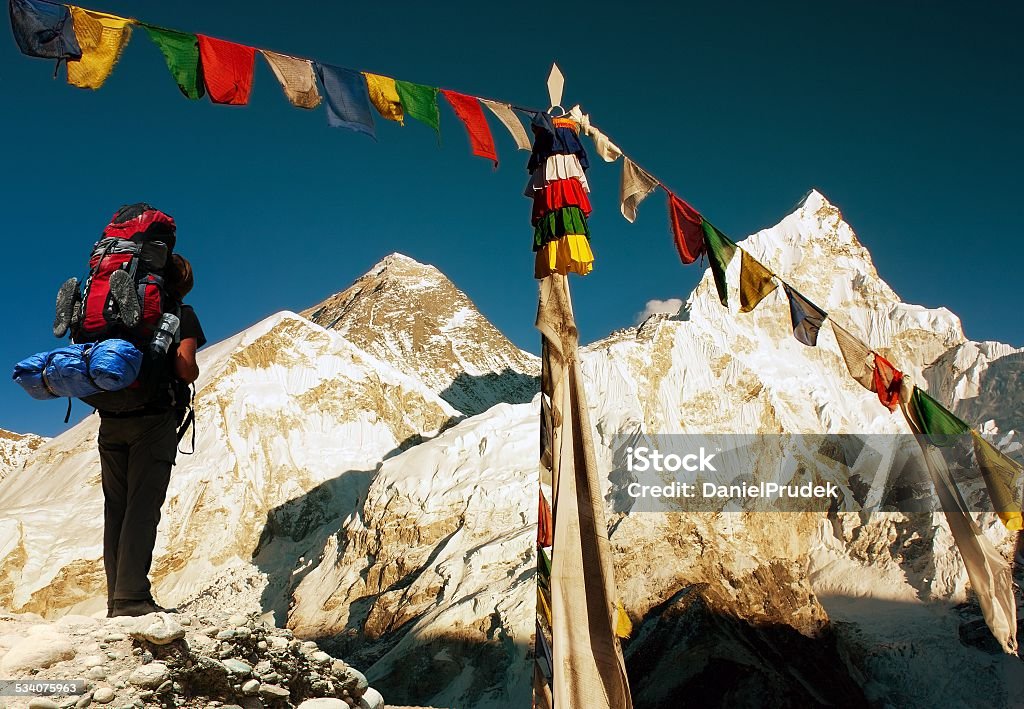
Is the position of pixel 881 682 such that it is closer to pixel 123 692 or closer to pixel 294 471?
pixel 294 471

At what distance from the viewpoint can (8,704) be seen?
3250 mm

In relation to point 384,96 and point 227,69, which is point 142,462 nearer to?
point 227,69

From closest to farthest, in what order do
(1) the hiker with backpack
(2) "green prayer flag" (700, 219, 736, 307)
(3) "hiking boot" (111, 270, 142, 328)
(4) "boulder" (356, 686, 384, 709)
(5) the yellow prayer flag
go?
(1) the hiker with backpack
(3) "hiking boot" (111, 270, 142, 328)
(4) "boulder" (356, 686, 384, 709)
(5) the yellow prayer flag
(2) "green prayer flag" (700, 219, 736, 307)

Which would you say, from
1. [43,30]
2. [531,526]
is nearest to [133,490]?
[43,30]

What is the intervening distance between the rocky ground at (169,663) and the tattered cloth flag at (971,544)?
5.12 metres

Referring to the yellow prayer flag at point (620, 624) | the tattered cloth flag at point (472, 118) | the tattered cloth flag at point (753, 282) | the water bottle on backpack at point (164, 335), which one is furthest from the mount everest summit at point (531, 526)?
the water bottle on backpack at point (164, 335)

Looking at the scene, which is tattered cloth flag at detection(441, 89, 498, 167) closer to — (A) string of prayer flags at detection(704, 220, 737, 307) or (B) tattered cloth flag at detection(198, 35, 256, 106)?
(B) tattered cloth flag at detection(198, 35, 256, 106)

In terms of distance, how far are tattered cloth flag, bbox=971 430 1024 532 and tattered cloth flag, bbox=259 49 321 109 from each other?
19.7ft

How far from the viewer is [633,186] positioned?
294 inches

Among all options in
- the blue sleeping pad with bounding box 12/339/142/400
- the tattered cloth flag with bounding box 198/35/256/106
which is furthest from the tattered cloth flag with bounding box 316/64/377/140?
the blue sleeping pad with bounding box 12/339/142/400

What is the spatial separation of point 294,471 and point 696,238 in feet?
114

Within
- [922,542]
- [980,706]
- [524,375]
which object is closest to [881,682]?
[980,706]

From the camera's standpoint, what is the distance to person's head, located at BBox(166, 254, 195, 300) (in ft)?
13.5

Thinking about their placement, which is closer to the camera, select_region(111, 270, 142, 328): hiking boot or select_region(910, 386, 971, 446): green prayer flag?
select_region(111, 270, 142, 328): hiking boot
